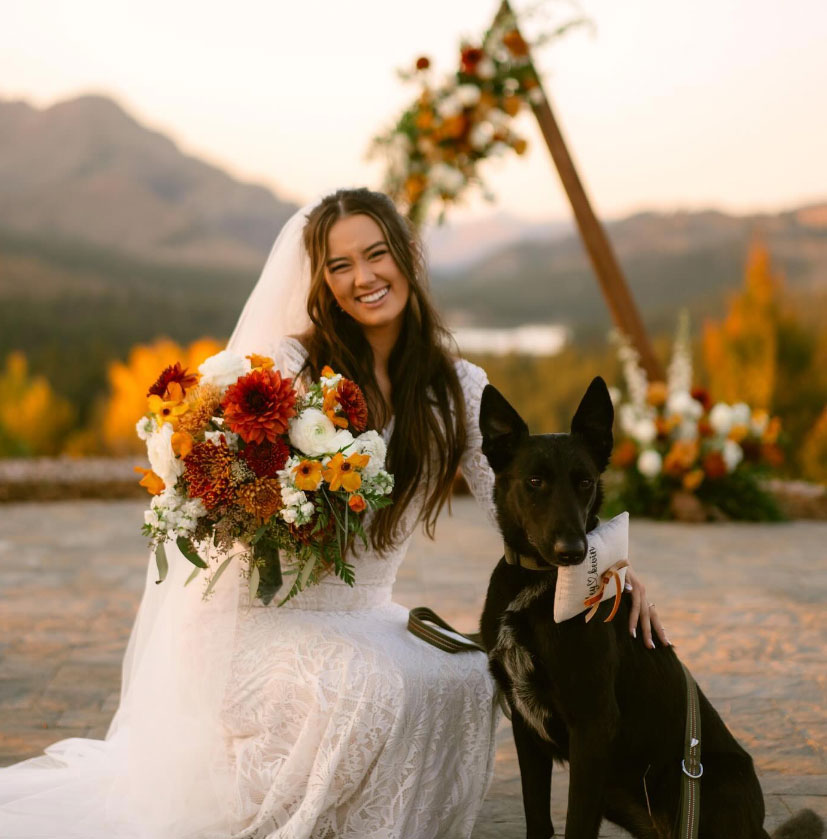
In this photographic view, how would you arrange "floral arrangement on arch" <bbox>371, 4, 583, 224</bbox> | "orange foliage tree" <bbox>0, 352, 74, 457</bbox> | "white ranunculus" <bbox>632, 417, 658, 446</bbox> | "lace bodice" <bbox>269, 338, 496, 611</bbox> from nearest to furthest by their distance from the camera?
"lace bodice" <bbox>269, 338, 496, 611</bbox>, "floral arrangement on arch" <bbox>371, 4, 583, 224</bbox>, "white ranunculus" <bbox>632, 417, 658, 446</bbox>, "orange foliage tree" <bbox>0, 352, 74, 457</bbox>

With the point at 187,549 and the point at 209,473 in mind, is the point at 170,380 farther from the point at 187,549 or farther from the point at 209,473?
the point at 187,549

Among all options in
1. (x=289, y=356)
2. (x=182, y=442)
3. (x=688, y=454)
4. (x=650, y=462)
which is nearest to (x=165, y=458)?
(x=182, y=442)

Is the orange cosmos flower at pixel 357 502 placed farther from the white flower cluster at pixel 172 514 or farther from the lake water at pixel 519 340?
the lake water at pixel 519 340

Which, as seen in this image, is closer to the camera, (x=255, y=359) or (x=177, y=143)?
(x=255, y=359)

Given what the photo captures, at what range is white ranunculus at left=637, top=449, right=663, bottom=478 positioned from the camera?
718cm

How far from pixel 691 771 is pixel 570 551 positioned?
1.93ft

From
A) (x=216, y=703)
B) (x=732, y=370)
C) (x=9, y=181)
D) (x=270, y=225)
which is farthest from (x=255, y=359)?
(x=9, y=181)

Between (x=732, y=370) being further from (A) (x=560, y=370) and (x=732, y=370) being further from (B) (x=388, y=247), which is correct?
(B) (x=388, y=247)

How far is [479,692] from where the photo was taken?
259 centimetres

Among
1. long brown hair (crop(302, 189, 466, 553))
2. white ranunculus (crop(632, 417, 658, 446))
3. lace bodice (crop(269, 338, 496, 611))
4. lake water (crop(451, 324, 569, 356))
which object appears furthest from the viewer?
lake water (crop(451, 324, 569, 356))

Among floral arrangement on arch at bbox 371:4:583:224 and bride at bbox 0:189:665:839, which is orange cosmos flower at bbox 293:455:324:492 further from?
floral arrangement on arch at bbox 371:4:583:224

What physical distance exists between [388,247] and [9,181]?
65.8 feet

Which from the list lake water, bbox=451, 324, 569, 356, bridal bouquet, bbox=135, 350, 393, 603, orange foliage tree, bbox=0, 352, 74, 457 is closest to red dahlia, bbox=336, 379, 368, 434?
bridal bouquet, bbox=135, 350, 393, 603

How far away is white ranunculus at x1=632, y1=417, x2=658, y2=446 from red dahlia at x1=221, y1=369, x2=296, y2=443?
5410 millimetres
